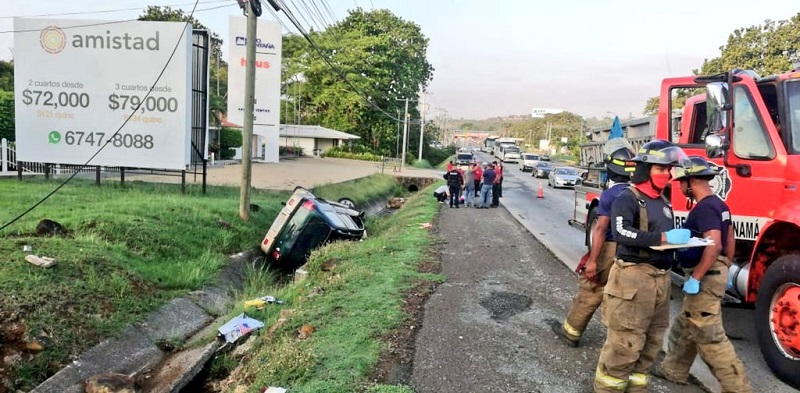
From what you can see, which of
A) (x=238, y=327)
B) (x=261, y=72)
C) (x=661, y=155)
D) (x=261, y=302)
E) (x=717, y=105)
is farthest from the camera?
(x=261, y=72)

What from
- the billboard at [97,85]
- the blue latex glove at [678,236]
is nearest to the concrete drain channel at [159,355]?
the blue latex glove at [678,236]

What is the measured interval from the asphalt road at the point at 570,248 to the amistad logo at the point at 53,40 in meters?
11.8

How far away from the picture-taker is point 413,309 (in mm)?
5766

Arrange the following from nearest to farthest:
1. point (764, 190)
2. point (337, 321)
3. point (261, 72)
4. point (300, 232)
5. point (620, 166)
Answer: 1. point (764, 190)
2. point (337, 321)
3. point (620, 166)
4. point (300, 232)
5. point (261, 72)

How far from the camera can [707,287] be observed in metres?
3.98

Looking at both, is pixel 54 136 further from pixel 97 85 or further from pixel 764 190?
pixel 764 190

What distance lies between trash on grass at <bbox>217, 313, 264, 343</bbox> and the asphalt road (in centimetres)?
443

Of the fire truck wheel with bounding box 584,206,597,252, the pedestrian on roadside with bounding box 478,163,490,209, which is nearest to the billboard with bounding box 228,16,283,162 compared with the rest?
the pedestrian on roadside with bounding box 478,163,490,209

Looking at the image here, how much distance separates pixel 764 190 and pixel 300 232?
7.39 meters

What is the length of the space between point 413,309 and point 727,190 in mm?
3402

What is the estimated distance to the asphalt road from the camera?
4.35 meters

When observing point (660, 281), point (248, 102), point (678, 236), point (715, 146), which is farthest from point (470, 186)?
point (678, 236)

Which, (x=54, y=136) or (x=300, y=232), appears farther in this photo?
(x=54, y=136)

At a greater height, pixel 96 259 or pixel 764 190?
pixel 764 190
